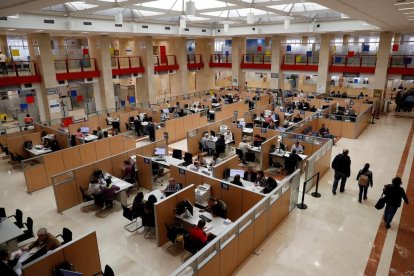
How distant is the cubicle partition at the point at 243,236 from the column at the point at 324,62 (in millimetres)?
16268

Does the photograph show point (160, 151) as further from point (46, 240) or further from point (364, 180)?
point (364, 180)

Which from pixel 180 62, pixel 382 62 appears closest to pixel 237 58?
pixel 180 62

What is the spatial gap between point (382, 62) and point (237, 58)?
11.4m

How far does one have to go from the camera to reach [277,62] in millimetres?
24266

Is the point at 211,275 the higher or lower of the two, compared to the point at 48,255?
lower

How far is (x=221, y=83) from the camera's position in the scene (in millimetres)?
35656

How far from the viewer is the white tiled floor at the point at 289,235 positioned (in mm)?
6473

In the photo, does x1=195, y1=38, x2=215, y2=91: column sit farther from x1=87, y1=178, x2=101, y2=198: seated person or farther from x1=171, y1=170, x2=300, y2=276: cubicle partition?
x1=171, y1=170, x2=300, y2=276: cubicle partition

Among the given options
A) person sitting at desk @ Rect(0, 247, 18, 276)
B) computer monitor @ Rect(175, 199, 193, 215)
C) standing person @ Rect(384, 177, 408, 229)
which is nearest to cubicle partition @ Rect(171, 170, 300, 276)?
computer monitor @ Rect(175, 199, 193, 215)

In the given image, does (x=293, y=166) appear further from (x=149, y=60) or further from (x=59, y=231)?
(x=149, y=60)

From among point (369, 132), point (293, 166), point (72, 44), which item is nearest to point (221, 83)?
point (72, 44)

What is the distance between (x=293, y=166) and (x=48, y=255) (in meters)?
8.03

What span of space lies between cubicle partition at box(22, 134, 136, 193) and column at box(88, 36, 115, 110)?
843cm

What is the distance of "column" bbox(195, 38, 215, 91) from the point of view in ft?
91.4
